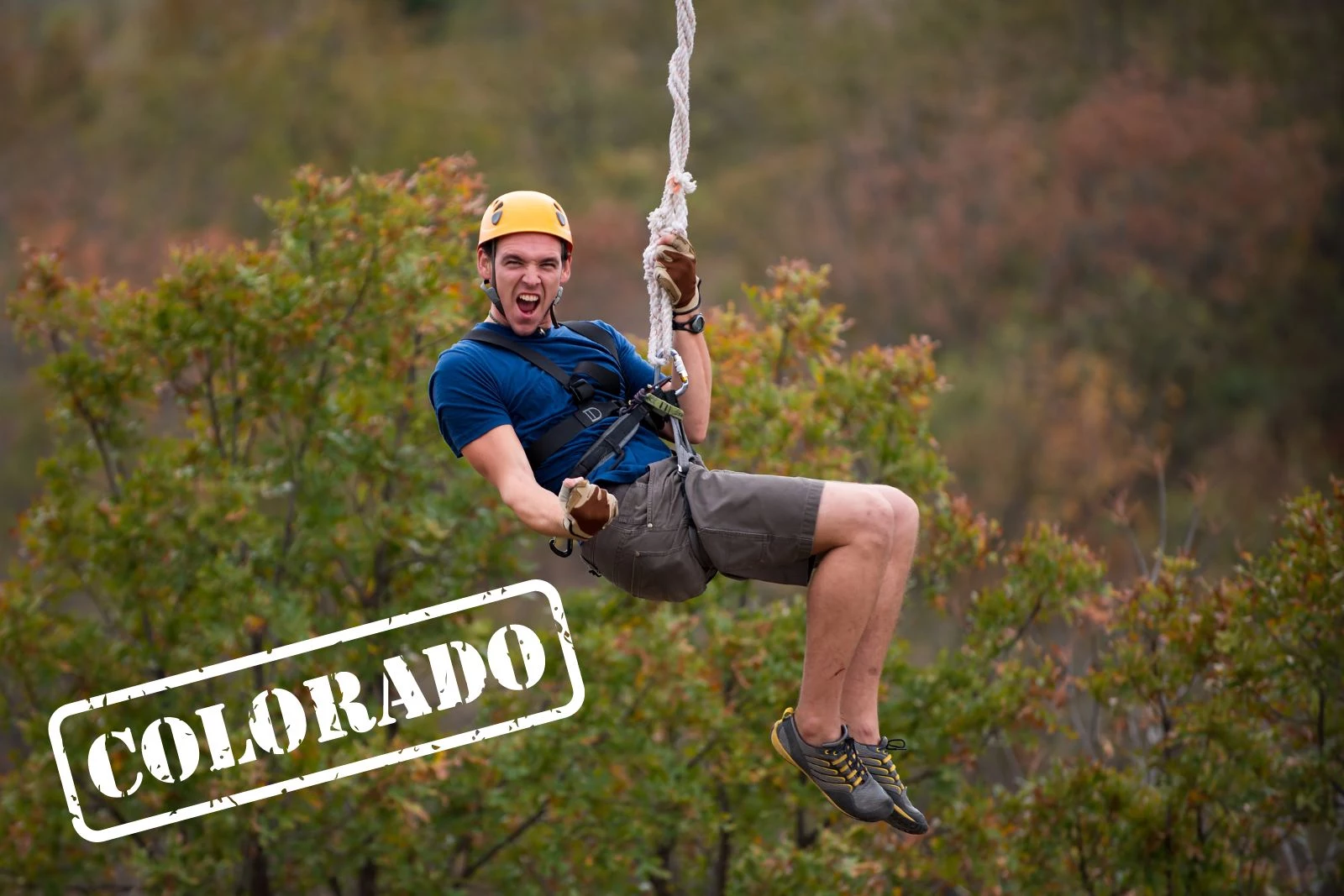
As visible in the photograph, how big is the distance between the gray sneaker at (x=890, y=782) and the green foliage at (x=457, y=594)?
426cm

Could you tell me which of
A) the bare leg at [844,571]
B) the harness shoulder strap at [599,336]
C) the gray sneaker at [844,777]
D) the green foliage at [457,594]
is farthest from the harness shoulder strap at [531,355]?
the green foliage at [457,594]

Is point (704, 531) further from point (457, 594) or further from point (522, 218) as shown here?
point (457, 594)

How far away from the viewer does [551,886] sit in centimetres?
1011

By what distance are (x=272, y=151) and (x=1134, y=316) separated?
555 inches

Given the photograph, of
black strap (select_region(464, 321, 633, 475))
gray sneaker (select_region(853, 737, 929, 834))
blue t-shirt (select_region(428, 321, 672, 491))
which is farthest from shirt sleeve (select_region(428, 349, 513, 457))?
gray sneaker (select_region(853, 737, 929, 834))

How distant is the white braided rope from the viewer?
4.98 metres

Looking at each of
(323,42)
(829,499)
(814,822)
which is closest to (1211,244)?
(323,42)

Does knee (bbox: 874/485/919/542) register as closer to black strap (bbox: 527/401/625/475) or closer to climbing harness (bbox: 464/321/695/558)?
climbing harness (bbox: 464/321/695/558)

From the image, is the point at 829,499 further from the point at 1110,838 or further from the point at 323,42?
the point at 323,42

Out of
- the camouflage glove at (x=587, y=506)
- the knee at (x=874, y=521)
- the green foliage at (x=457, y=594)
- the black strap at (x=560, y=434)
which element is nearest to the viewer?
the camouflage glove at (x=587, y=506)

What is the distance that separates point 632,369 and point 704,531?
2.21 feet

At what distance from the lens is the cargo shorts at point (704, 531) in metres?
4.65

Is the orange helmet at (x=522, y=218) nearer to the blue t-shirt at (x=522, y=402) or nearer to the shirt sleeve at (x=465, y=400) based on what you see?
the blue t-shirt at (x=522, y=402)

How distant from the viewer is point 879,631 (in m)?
4.75
